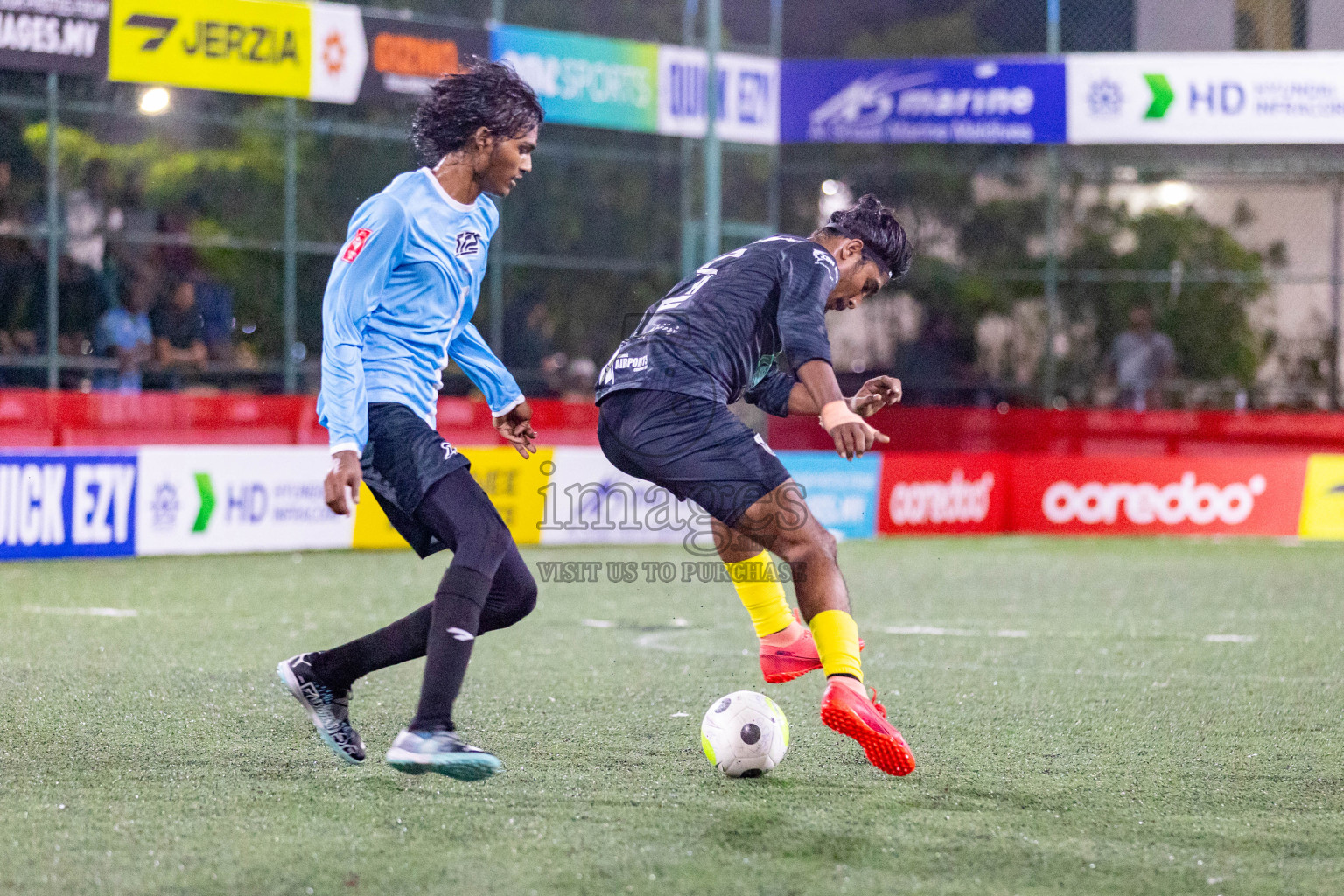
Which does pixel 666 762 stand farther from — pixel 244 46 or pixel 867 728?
pixel 244 46

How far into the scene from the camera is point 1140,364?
1895 cm

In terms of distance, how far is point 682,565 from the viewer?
11.8m

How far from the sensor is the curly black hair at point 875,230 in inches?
192

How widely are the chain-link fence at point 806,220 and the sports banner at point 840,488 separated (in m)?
→ 3.94

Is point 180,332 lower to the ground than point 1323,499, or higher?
higher

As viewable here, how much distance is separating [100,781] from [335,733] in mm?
649

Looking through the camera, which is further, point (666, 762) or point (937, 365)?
point (937, 365)

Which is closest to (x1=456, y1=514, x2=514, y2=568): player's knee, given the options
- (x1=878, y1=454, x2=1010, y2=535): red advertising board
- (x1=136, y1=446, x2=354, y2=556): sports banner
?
(x1=136, y1=446, x2=354, y2=556): sports banner

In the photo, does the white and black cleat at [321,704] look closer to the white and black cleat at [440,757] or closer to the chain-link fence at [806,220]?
the white and black cleat at [440,757]

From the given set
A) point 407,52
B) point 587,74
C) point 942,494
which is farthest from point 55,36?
point 942,494

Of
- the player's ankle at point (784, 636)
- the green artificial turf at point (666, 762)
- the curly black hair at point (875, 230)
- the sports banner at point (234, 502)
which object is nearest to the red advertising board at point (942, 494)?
the sports banner at point (234, 502)

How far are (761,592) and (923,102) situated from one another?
1431 centimetres

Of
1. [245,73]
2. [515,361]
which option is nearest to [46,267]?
[245,73]

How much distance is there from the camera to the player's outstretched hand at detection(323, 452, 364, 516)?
159 inches
